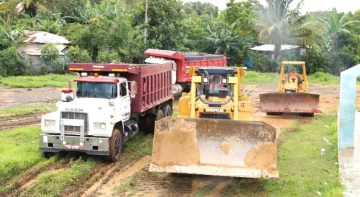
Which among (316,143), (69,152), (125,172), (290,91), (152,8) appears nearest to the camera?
(125,172)

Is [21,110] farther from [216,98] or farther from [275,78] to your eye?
[275,78]

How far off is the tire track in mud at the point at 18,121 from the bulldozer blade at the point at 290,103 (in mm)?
8902

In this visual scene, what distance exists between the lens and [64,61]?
1324 inches

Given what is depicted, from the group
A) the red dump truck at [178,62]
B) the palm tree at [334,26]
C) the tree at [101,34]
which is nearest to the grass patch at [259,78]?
the palm tree at [334,26]

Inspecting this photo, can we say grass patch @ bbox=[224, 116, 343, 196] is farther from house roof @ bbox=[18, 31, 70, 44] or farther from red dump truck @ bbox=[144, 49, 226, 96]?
house roof @ bbox=[18, 31, 70, 44]

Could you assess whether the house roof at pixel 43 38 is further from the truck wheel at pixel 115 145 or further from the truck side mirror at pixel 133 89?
the truck wheel at pixel 115 145

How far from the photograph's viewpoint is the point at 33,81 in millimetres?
28484

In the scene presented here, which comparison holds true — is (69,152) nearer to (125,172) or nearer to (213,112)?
(125,172)

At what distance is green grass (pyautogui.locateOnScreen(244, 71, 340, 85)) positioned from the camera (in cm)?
3588

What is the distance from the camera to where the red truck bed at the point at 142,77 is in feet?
41.1

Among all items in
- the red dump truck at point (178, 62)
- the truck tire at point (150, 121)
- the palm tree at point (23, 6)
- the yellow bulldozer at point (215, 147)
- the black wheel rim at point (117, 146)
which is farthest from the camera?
the palm tree at point (23, 6)

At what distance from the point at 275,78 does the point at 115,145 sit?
27.3 m

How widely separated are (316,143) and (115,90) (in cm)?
617

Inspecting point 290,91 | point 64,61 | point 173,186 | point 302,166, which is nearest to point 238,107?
point 302,166
